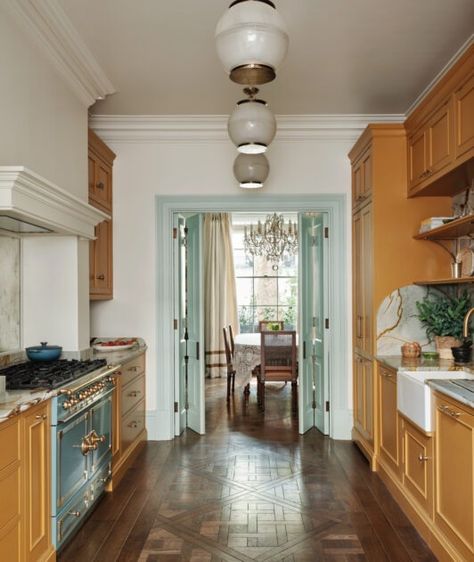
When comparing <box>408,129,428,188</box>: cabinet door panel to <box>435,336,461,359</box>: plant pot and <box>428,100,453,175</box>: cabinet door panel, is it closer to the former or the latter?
<box>428,100,453,175</box>: cabinet door panel

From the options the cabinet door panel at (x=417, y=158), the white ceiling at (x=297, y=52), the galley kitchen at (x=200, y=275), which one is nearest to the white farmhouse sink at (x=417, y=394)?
→ the galley kitchen at (x=200, y=275)

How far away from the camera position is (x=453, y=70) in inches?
119

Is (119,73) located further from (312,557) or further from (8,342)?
(312,557)

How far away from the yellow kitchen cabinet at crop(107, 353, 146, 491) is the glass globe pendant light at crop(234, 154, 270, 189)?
1722mm

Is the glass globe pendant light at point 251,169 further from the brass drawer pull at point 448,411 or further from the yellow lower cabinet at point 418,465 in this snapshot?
the brass drawer pull at point 448,411

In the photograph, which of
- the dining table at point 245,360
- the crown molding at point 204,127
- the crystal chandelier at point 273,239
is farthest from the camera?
the crystal chandelier at point 273,239

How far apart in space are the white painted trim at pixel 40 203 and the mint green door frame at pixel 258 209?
1442 mm

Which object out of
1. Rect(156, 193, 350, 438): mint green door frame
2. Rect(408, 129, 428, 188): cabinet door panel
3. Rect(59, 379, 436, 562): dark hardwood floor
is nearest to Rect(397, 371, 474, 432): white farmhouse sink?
Rect(59, 379, 436, 562): dark hardwood floor

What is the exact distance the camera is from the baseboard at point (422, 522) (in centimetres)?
248

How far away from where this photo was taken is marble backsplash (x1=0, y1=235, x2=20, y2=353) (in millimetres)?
3308

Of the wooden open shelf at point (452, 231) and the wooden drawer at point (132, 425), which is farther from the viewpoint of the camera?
the wooden drawer at point (132, 425)

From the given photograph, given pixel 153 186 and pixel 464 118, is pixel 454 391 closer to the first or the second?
pixel 464 118

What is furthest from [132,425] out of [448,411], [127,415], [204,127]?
[204,127]

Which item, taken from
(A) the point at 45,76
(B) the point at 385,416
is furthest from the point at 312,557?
(A) the point at 45,76
